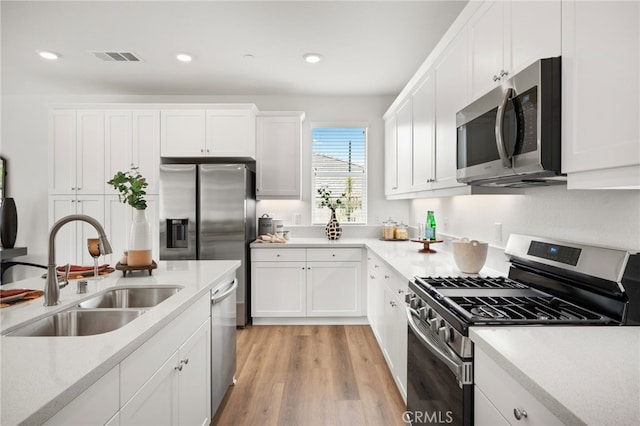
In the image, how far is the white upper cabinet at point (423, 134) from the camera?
2578 millimetres

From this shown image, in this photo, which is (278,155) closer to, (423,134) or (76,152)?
(423,134)

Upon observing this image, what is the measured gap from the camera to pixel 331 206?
426 cm

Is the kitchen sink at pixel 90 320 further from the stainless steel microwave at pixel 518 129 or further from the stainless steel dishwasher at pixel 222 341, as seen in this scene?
the stainless steel microwave at pixel 518 129

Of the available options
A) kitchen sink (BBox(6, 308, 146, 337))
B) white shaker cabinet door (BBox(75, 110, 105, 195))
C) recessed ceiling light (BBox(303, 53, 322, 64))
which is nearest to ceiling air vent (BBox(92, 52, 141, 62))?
white shaker cabinet door (BBox(75, 110, 105, 195))

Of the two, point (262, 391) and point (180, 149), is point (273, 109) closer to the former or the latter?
point (180, 149)

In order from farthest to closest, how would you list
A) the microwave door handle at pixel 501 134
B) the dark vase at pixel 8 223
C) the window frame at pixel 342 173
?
the window frame at pixel 342 173 < the dark vase at pixel 8 223 < the microwave door handle at pixel 501 134

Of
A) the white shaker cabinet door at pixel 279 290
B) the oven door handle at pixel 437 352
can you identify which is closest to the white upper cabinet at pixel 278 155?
the white shaker cabinet door at pixel 279 290

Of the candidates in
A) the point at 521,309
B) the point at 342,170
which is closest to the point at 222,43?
the point at 342,170

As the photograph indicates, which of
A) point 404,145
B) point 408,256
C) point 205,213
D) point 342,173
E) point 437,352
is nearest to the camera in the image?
point 437,352

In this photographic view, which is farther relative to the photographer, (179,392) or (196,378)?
(196,378)

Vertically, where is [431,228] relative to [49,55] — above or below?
below

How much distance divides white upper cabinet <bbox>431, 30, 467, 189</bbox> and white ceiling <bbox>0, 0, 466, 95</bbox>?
516 mm

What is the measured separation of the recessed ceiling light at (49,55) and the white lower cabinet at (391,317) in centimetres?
358

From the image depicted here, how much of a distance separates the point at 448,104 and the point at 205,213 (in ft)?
8.68
